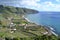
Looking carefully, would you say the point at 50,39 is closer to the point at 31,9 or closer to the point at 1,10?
the point at 1,10

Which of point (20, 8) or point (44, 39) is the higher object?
point (44, 39)

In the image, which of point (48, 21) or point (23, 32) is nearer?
point (23, 32)

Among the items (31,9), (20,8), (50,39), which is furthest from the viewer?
(31,9)

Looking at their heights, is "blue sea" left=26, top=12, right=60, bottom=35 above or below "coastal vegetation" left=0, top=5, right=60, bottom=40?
below

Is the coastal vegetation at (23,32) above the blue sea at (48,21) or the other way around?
above

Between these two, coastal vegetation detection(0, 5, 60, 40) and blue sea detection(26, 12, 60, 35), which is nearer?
coastal vegetation detection(0, 5, 60, 40)

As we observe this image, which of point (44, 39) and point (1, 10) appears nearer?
point (44, 39)

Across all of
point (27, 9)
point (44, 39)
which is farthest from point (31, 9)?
A: point (44, 39)

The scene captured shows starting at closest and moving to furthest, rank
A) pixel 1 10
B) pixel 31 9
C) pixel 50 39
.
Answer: pixel 50 39 < pixel 1 10 < pixel 31 9

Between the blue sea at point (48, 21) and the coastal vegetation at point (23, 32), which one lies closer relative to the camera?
the coastal vegetation at point (23, 32)

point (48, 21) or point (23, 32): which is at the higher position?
point (23, 32)
